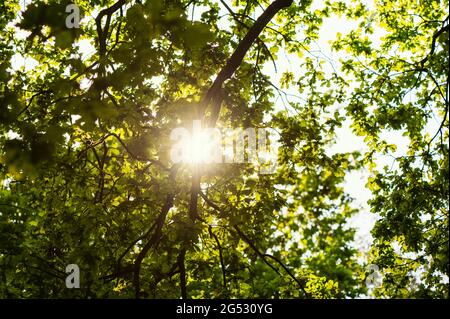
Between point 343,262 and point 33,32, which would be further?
point 343,262

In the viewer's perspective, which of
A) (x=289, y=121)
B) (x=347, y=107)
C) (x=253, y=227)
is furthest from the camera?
(x=347, y=107)

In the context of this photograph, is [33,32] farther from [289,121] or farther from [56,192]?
[289,121]

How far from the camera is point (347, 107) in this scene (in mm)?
9258

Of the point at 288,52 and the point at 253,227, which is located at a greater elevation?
the point at 288,52

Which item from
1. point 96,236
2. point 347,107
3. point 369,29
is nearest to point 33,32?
point 96,236

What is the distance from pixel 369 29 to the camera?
10.4 metres

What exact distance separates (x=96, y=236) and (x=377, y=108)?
19.7ft

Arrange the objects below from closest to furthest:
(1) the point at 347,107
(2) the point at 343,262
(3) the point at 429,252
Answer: (3) the point at 429,252 < (1) the point at 347,107 < (2) the point at 343,262

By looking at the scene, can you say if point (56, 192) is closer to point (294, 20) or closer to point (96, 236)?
point (96, 236)
